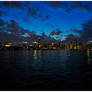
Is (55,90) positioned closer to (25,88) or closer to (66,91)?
(66,91)

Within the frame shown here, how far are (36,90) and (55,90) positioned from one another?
187 cm

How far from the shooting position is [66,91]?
10.2 meters

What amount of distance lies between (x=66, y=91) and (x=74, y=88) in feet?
4.84

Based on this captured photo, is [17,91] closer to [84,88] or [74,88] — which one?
[74,88]

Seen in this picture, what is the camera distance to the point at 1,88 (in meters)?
11.1

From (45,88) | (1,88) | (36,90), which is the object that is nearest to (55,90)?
(45,88)

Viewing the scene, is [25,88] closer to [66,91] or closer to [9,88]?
[9,88]

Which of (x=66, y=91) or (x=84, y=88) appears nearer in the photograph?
(x=66, y=91)

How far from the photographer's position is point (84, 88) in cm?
1129

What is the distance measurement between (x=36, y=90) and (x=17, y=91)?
1.82m

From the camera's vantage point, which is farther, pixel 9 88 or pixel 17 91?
pixel 9 88

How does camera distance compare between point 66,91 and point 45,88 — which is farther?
point 45,88

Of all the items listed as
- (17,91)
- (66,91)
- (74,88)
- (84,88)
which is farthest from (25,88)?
(84,88)

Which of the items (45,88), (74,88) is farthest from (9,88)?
(74,88)
